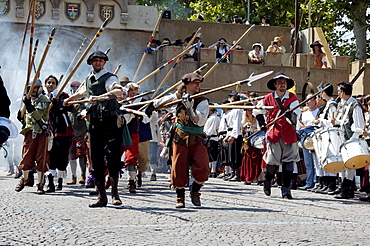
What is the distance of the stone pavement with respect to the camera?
739cm

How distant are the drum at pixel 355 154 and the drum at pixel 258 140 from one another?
9.68 feet

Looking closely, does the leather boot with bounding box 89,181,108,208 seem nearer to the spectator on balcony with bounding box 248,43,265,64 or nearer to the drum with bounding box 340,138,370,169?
the drum with bounding box 340,138,370,169

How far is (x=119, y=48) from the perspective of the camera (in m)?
27.6

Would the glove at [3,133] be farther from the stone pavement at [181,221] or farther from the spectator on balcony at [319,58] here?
the spectator on balcony at [319,58]

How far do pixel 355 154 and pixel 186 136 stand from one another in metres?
2.84

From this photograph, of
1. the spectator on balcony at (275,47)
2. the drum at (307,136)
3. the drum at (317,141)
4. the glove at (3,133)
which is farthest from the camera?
the spectator on balcony at (275,47)

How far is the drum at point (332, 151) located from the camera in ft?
40.4

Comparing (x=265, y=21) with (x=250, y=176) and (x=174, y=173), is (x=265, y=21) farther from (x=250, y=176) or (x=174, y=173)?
(x=174, y=173)

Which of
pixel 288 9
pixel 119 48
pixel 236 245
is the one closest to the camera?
pixel 236 245

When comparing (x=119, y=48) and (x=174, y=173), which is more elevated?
(x=119, y=48)

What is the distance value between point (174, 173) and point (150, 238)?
9.94 ft

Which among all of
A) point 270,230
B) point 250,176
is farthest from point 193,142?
point 250,176

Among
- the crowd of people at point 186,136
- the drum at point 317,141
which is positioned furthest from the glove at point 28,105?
the drum at point 317,141

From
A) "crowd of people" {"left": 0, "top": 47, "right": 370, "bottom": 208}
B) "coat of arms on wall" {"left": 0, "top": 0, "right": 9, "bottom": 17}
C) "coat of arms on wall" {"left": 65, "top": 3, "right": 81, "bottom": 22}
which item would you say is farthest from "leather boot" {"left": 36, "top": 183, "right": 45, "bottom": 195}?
"coat of arms on wall" {"left": 65, "top": 3, "right": 81, "bottom": 22}
